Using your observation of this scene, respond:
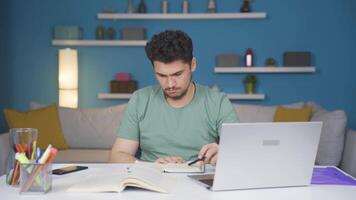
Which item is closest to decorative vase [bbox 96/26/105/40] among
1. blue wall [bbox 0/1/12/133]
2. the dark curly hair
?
blue wall [bbox 0/1/12/133]

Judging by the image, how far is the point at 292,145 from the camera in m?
1.34

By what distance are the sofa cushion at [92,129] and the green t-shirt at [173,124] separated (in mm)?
1608

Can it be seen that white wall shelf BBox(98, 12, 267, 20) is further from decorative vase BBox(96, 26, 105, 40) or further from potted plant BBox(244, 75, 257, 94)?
potted plant BBox(244, 75, 257, 94)

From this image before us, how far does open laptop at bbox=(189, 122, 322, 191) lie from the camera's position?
4.16ft

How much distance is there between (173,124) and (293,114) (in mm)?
1609

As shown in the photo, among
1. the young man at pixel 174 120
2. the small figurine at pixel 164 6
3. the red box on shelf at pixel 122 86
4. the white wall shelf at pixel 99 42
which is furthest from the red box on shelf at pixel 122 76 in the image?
the young man at pixel 174 120

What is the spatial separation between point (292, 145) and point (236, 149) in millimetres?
178

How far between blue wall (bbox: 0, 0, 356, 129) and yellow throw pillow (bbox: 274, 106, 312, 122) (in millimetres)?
896

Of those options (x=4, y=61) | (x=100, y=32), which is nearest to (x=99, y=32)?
(x=100, y=32)

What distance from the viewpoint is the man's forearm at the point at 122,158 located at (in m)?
1.89

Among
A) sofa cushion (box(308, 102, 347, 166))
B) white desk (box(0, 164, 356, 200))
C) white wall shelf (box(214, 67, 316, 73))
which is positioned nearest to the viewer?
white desk (box(0, 164, 356, 200))

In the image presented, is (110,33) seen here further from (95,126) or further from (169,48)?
(169,48)

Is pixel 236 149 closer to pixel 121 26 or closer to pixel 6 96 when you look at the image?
pixel 121 26

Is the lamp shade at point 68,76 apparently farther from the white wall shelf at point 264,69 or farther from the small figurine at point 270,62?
the small figurine at point 270,62
